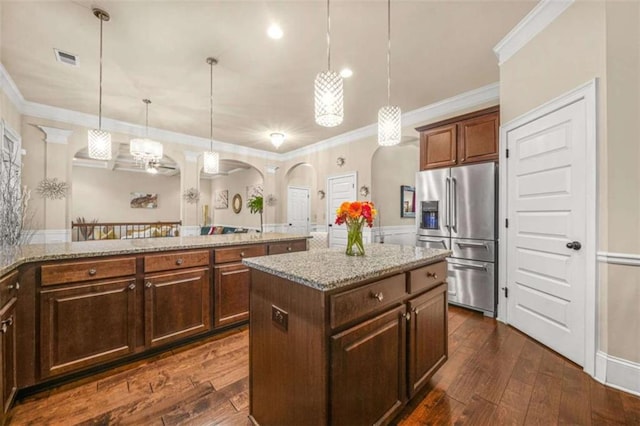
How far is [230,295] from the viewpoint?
8.54 ft

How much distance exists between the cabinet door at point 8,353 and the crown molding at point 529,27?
4205 millimetres

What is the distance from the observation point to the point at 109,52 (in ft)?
9.25

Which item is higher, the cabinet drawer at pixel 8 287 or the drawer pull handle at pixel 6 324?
the cabinet drawer at pixel 8 287

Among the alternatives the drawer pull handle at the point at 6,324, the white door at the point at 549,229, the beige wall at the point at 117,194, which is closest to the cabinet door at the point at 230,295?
the drawer pull handle at the point at 6,324

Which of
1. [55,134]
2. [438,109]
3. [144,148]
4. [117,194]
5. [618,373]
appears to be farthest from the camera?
[117,194]

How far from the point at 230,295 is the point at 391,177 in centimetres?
439

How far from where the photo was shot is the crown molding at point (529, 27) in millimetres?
2234

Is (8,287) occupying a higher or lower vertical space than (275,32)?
lower

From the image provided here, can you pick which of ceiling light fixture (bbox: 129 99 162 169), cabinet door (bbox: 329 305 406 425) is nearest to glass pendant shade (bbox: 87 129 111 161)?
ceiling light fixture (bbox: 129 99 162 169)

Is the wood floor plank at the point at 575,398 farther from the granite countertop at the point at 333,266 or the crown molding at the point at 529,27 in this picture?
the crown molding at the point at 529,27

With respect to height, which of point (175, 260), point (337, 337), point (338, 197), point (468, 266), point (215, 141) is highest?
point (215, 141)

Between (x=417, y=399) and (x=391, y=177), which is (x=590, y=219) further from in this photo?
(x=391, y=177)

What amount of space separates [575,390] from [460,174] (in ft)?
7.30

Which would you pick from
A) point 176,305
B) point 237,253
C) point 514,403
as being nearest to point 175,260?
point 176,305
